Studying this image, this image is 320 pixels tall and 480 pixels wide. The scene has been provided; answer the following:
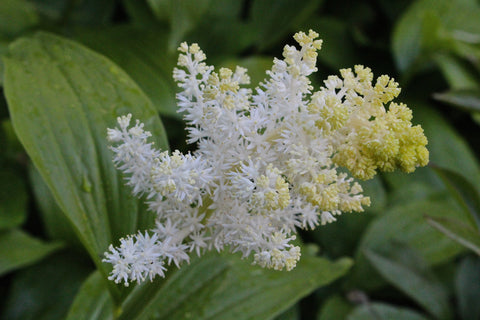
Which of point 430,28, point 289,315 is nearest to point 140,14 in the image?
point 430,28

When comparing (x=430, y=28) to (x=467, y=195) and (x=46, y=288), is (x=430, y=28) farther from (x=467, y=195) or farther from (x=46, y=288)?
(x=46, y=288)

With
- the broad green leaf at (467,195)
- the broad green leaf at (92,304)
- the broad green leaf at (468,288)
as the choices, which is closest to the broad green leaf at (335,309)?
the broad green leaf at (468,288)

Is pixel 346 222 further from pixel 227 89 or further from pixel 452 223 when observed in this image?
pixel 227 89

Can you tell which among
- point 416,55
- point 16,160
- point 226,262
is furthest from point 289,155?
point 416,55

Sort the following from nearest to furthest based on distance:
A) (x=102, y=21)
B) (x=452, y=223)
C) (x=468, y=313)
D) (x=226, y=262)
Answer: (x=452, y=223)
(x=226, y=262)
(x=468, y=313)
(x=102, y=21)

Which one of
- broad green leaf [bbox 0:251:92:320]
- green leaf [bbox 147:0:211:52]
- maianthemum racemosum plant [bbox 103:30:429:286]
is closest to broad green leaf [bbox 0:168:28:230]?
broad green leaf [bbox 0:251:92:320]

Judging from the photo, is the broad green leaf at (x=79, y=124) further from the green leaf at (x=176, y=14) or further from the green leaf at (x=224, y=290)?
the green leaf at (x=176, y=14)

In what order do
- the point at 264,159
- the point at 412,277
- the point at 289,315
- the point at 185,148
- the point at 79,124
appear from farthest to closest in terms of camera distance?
1. the point at 185,148
2. the point at 412,277
3. the point at 289,315
4. the point at 79,124
5. the point at 264,159

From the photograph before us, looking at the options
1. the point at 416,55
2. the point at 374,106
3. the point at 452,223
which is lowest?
the point at 452,223
